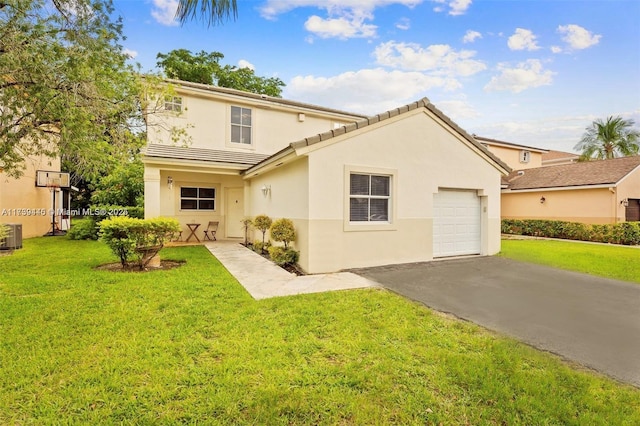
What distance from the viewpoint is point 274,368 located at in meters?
3.49

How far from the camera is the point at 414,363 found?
365 cm

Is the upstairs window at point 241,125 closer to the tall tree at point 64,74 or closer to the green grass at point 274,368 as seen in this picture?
the tall tree at point 64,74

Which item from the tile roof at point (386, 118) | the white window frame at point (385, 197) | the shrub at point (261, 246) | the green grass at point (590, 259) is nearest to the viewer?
the tile roof at point (386, 118)

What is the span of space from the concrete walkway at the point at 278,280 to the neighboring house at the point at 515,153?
2289 cm

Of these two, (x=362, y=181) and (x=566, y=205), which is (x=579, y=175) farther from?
(x=362, y=181)

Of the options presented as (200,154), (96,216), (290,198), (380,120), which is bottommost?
(96,216)

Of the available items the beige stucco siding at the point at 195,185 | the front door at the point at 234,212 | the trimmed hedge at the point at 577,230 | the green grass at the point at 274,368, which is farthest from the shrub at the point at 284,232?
the trimmed hedge at the point at 577,230

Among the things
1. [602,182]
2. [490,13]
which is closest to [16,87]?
[490,13]

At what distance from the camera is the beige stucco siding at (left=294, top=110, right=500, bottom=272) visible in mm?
8273

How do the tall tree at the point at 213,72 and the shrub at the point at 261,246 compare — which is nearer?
the shrub at the point at 261,246

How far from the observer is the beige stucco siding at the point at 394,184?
8.27 meters

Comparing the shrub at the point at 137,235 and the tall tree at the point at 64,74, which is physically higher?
the tall tree at the point at 64,74

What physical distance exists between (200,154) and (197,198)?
10.4 feet

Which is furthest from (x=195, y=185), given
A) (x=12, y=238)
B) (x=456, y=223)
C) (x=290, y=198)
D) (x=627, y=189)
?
(x=627, y=189)
